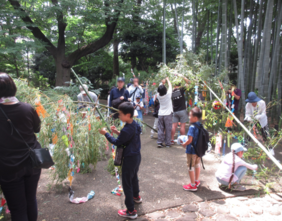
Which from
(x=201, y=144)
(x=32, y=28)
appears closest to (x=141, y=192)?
(x=201, y=144)

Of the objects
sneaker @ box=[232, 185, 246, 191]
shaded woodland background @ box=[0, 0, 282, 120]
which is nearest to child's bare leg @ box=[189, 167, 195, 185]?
sneaker @ box=[232, 185, 246, 191]

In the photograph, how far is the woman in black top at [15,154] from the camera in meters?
1.76

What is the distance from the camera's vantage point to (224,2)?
6.80 m

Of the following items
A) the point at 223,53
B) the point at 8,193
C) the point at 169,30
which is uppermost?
the point at 169,30

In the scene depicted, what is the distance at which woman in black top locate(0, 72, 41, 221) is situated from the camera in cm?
176

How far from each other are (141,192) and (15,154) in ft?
6.29

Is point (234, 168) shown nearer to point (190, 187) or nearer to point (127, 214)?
point (190, 187)

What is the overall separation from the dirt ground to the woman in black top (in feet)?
2.62

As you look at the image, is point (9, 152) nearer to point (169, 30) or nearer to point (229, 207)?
point (229, 207)

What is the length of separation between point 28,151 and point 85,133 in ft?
3.68

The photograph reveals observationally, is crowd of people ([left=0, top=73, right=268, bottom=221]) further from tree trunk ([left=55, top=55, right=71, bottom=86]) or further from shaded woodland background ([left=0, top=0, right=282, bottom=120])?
tree trunk ([left=55, top=55, right=71, bottom=86])

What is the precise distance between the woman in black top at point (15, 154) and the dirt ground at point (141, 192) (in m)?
0.80

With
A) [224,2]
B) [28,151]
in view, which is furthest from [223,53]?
[28,151]

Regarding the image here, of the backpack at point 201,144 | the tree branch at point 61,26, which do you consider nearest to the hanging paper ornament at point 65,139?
the backpack at point 201,144
